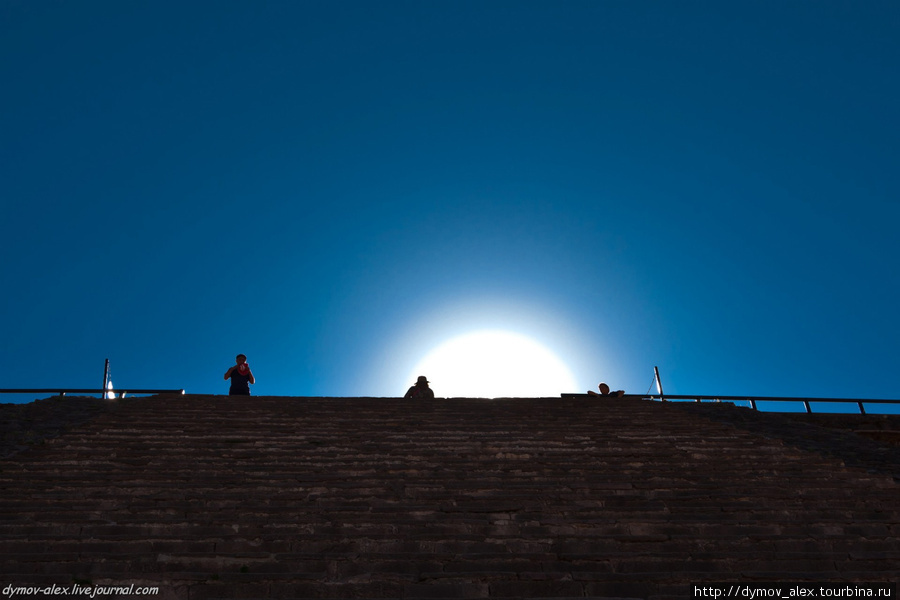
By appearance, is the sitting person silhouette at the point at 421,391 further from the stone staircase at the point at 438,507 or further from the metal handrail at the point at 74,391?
the metal handrail at the point at 74,391

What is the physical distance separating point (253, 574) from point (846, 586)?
16.6ft

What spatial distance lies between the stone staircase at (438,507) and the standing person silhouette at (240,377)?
1.83m

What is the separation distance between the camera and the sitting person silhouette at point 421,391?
38.4 feet

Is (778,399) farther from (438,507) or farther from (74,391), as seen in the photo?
(74,391)

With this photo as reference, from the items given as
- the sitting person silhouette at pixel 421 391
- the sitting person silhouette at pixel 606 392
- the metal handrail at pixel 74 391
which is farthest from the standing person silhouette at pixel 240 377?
the sitting person silhouette at pixel 606 392

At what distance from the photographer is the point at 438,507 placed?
6.55 meters

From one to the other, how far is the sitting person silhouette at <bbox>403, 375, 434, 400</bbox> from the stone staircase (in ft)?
5.93

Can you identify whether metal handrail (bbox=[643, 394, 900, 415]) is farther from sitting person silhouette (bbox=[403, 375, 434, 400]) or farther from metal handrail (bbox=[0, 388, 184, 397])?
metal handrail (bbox=[0, 388, 184, 397])

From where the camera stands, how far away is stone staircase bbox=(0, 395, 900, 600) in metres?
5.34

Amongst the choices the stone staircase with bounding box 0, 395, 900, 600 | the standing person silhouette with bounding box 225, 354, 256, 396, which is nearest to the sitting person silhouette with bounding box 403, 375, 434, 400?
the stone staircase with bounding box 0, 395, 900, 600

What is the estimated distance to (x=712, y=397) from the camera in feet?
40.3

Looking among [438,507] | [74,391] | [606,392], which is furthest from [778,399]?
[74,391]

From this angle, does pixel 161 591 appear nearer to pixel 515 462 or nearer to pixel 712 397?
pixel 515 462

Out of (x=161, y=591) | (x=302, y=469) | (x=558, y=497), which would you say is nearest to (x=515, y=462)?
(x=558, y=497)
